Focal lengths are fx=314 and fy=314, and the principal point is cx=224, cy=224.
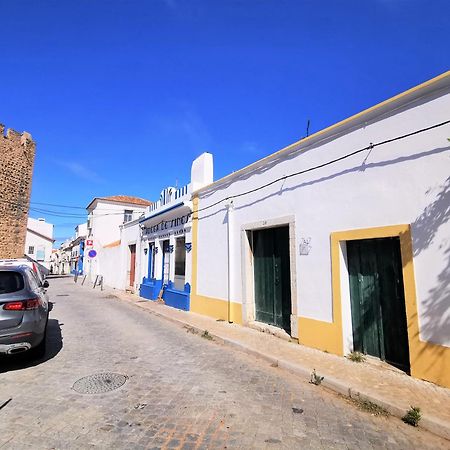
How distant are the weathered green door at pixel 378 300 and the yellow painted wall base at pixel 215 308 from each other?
3.68 metres

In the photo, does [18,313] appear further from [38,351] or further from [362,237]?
[362,237]

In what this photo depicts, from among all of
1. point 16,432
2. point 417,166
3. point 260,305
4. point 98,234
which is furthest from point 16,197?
point 417,166

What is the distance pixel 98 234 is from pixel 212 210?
2853cm

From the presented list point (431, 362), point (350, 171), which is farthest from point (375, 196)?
point (431, 362)

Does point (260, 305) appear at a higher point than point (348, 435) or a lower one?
higher

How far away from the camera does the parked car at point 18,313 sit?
473 centimetres

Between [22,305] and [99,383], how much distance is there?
1.75 m

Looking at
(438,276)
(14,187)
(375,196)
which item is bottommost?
(438,276)

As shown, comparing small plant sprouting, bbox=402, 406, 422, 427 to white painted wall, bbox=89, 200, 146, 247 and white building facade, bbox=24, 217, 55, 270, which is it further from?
white building facade, bbox=24, 217, 55, 270

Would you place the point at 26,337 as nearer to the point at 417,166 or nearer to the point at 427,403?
the point at 427,403

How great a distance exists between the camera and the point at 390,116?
17.7 ft

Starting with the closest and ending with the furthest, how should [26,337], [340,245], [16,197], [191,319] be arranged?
[26,337] → [340,245] → [191,319] → [16,197]

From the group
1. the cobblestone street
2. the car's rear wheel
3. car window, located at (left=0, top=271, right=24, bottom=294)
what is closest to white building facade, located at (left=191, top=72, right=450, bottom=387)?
the cobblestone street

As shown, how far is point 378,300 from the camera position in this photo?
559cm
